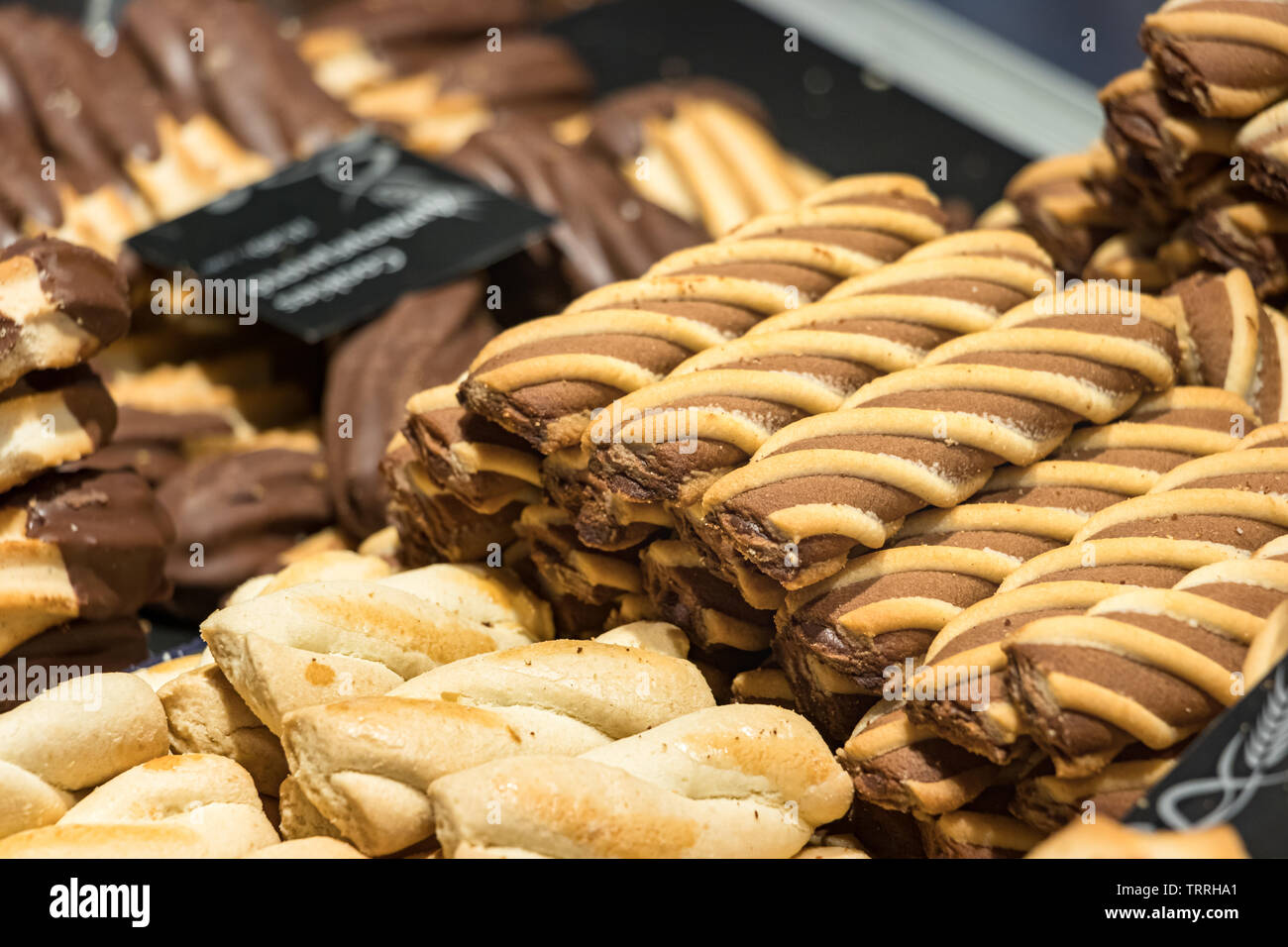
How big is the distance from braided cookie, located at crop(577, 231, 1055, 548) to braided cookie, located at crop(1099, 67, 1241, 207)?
220mm

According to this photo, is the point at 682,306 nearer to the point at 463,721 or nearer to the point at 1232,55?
the point at 463,721

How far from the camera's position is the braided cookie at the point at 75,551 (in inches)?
64.8

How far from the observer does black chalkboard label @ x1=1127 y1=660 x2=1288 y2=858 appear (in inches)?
45.6

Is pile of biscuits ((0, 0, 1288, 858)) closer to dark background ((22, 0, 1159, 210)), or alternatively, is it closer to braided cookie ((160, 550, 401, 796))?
braided cookie ((160, 550, 401, 796))

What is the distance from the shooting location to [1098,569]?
142 cm

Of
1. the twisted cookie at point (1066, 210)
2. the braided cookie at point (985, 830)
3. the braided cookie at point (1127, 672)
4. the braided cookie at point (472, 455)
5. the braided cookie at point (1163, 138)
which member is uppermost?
the braided cookie at point (1163, 138)

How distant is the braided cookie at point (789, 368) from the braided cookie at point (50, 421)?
2.21 feet

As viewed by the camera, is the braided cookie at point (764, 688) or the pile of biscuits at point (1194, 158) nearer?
the braided cookie at point (764, 688)

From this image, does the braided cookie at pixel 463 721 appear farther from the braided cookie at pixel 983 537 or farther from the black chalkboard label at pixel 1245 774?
the black chalkboard label at pixel 1245 774

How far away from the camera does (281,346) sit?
2.50 metres

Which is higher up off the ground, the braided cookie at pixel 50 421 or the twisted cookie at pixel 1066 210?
the twisted cookie at pixel 1066 210

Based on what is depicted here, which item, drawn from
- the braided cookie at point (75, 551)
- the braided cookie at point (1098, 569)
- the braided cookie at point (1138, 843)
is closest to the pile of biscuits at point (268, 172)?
the braided cookie at point (75, 551)
